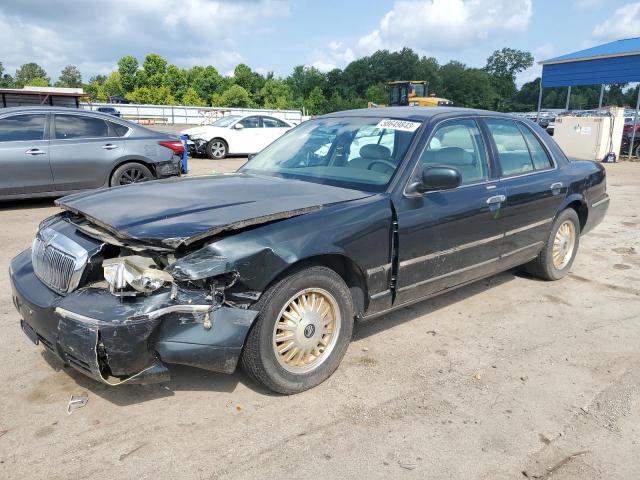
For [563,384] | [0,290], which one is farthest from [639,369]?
[0,290]

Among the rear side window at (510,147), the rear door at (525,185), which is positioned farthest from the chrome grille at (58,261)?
the rear side window at (510,147)

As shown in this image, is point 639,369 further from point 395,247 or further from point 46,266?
point 46,266

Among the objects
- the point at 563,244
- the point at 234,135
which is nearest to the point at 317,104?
the point at 234,135

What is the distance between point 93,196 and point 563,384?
3.31 m

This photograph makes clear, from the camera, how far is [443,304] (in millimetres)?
4785

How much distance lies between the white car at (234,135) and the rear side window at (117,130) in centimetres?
757

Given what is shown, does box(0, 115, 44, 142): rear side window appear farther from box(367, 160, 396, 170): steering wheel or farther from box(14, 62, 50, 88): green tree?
box(14, 62, 50, 88): green tree

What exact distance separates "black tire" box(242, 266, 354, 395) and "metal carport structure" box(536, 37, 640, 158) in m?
20.6

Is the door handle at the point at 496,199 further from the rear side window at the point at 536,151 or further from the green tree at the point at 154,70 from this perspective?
the green tree at the point at 154,70

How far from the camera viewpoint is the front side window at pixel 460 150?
12.9ft

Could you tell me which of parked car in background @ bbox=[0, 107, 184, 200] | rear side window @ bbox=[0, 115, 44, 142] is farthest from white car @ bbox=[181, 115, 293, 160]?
rear side window @ bbox=[0, 115, 44, 142]

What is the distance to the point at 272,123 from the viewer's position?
17.5 metres

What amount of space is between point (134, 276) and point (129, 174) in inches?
254

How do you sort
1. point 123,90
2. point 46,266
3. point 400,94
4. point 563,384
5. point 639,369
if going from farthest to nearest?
point 123,90
point 400,94
point 639,369
point 563,384
point 46,266
